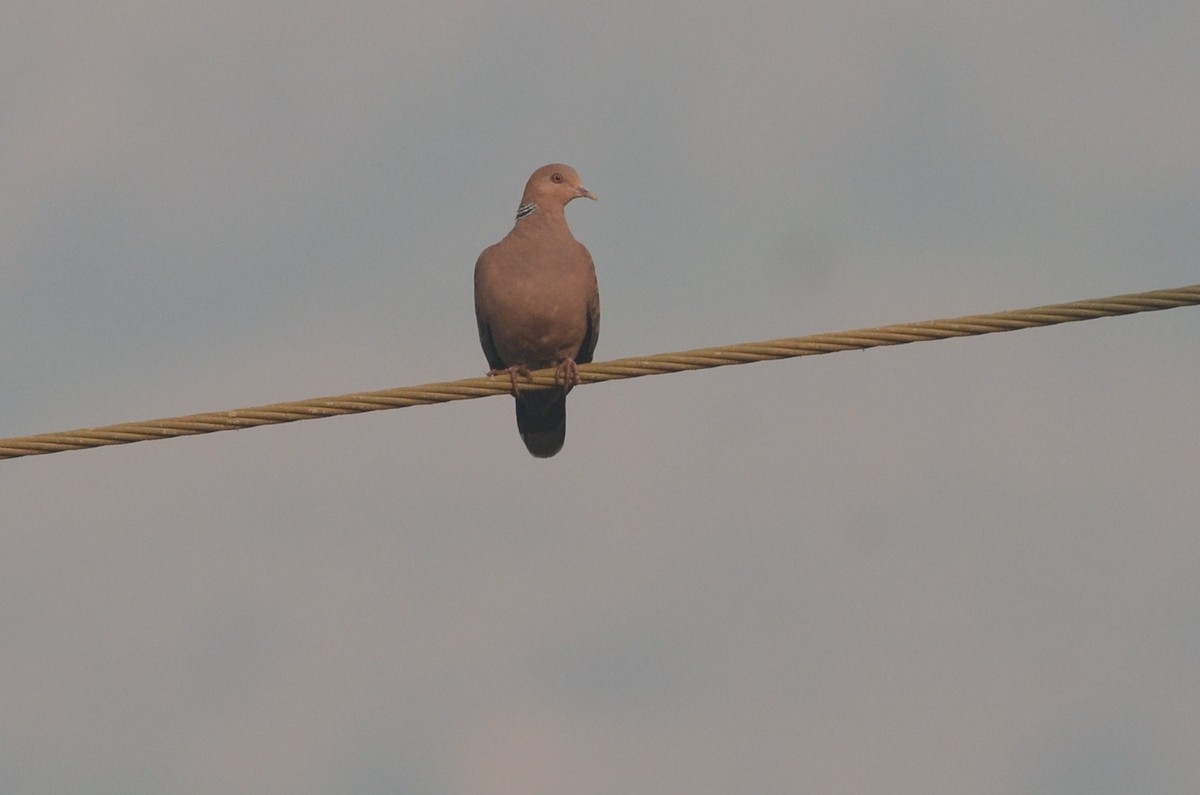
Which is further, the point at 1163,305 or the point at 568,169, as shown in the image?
the point at 568,169

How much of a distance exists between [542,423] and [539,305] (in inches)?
25.1

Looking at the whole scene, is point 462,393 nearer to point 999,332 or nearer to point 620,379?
point 620,379

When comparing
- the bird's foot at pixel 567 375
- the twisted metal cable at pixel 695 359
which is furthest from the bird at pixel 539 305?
the twisted metal cable at pixel 695 359

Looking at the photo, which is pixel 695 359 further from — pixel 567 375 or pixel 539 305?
pixel 539 305

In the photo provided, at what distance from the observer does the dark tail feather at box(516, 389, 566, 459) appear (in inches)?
338

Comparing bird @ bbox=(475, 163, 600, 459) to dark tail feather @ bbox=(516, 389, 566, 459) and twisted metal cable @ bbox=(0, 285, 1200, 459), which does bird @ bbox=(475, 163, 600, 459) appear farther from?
twisted metal cable @ bbox=(0, 285, 1200, 459)

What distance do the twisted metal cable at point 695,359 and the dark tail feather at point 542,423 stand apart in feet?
8.46

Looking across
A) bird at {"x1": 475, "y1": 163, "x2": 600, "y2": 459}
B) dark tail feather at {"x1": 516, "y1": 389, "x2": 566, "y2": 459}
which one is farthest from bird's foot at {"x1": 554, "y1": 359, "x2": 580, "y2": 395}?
dark tail feather at {"x1": 516, "y1": 389, "x2": 566, "y2": 459}

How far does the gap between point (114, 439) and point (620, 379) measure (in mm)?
1639

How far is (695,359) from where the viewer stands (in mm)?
5941

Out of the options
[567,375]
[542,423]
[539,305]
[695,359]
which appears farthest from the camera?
[542,423]

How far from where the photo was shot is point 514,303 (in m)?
8.32

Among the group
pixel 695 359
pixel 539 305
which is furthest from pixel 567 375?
pixel 695 359

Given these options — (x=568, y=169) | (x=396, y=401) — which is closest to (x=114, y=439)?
(x=396, y=401)
